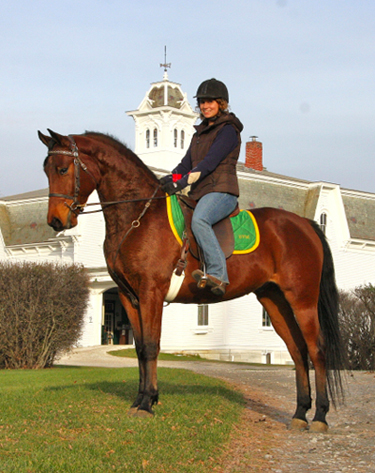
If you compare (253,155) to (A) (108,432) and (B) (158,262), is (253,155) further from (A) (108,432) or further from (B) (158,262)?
(A) (108,432)

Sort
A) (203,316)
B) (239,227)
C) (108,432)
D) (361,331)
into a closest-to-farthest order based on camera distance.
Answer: (108,432), (239,227), (361,331), (203,316)

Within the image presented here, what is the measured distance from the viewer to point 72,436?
20.2ft

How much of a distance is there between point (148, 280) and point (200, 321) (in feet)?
94.9

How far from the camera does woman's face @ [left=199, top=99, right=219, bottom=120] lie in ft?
26.4

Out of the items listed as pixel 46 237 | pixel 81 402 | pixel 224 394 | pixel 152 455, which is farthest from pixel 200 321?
pixel 152 455

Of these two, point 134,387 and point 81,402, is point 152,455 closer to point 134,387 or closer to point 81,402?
point 81,402

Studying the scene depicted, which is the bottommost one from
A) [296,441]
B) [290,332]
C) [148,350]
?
[296,441]

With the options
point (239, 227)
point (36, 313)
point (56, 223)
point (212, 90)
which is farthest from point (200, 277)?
point (36, 313)

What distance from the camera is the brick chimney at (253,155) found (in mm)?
41875

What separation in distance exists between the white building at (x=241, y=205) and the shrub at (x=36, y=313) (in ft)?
49.6

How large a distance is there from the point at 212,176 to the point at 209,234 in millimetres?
777

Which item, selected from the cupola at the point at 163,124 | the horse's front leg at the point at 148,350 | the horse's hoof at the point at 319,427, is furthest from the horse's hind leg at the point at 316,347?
the cupola at the point at 163,124

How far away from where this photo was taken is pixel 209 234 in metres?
7.63

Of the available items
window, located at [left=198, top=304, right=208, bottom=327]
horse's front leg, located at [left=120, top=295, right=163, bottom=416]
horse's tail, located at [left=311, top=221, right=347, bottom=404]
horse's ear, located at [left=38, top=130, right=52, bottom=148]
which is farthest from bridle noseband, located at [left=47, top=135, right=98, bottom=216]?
window, located at [left=198, top=304, right=208, bottom=327]
